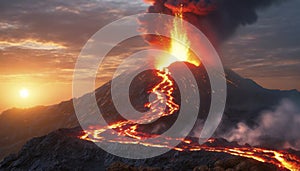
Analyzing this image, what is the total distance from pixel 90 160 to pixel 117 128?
22080mm

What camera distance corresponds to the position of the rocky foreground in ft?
139

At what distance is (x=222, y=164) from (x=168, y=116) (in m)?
44.1

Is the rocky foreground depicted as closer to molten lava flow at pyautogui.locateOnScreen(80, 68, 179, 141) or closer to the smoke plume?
molten lava flow at pyautogui.locateOnScreen(80, 68, 179, 141)

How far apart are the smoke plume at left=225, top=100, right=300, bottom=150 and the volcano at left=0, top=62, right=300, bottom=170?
2.44m

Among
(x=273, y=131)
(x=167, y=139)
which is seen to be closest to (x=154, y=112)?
(x=167, y=139)

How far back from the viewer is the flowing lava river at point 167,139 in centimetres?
5118

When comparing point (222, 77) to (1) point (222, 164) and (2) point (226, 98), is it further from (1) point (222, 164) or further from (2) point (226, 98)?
(1) point (222, 164)

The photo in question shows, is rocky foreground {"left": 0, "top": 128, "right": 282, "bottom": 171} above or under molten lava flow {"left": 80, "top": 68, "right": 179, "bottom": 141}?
under

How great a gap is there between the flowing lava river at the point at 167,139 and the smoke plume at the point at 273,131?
16518mm

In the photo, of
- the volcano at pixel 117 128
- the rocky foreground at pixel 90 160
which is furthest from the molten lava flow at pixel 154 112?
the rocky foreground at pixel 90 160

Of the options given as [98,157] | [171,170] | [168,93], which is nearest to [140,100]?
[168,93]

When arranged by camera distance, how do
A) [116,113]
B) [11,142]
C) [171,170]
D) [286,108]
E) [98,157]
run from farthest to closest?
[11,142] → [286,108] → [116,113] → [98,157] → [171,170]

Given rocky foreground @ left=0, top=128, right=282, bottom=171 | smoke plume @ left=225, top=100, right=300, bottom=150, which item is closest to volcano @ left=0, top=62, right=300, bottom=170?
rocky foreground @ left=0, top=128, right=282, bottom=171

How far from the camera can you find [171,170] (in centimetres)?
4588
